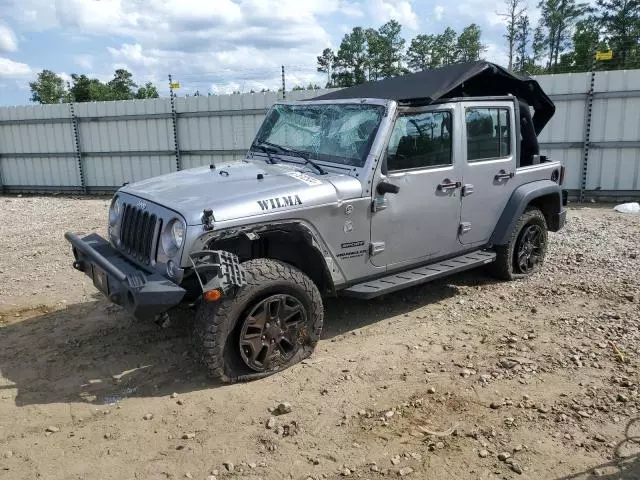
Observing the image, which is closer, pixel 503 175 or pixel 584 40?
pixel 503 175

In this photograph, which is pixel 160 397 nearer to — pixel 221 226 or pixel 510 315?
pixel 221 226

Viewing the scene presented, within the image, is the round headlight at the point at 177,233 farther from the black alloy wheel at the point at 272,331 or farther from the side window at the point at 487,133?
the side window at the point at 487,133

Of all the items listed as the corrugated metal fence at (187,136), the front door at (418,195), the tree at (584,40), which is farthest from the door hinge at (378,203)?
the tree at (584,40)

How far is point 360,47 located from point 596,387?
55346 millimetres

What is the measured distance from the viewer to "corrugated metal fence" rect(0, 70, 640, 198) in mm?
10602

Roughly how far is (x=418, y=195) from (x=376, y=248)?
2.08ft

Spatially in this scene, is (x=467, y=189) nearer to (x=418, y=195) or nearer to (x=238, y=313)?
(x=418, y=195)

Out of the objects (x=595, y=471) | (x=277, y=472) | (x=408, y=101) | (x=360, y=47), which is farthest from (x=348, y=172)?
(x=360, y=47)

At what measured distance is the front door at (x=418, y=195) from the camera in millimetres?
4582

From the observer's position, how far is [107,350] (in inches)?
181

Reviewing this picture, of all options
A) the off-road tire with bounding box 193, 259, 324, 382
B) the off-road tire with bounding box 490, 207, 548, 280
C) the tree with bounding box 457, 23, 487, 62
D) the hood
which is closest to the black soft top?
the hood

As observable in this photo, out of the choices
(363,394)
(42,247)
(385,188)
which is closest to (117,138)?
(42,247)

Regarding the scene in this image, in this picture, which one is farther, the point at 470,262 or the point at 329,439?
the point at 470,262

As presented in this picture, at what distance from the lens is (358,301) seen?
568 centimetres
